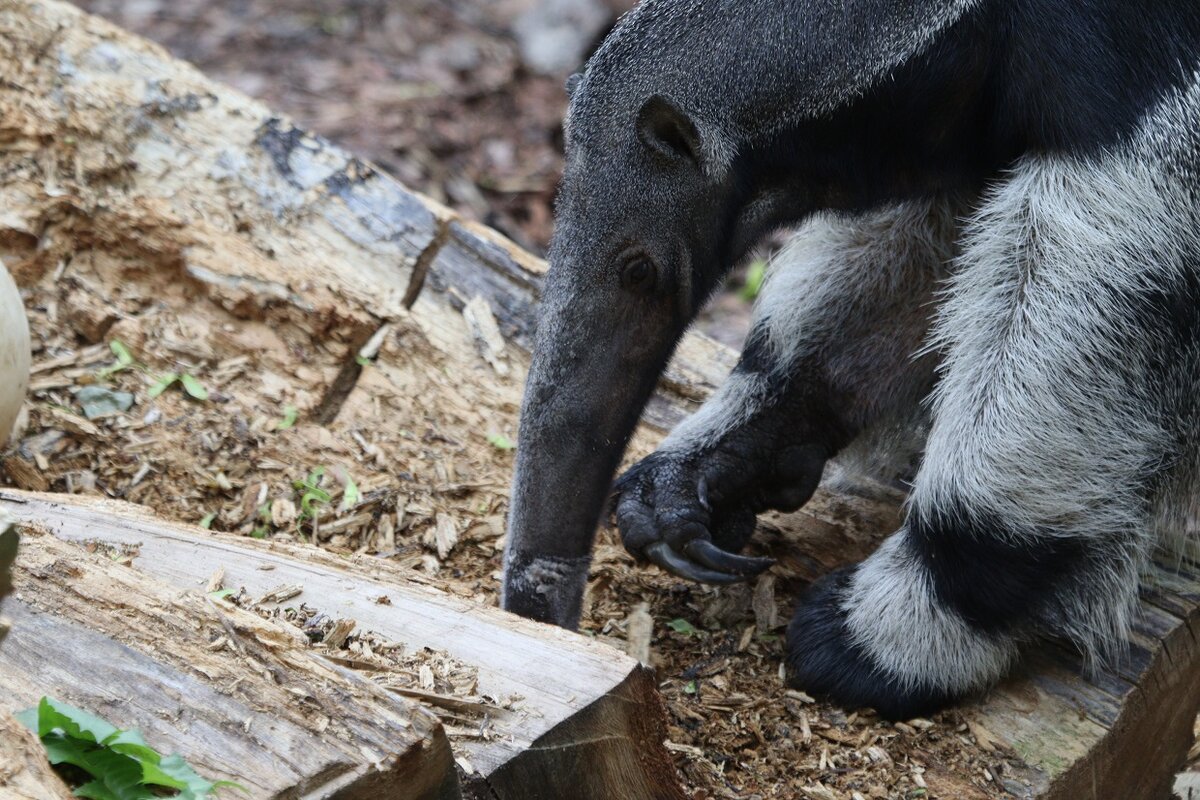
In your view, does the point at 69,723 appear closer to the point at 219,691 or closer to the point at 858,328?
the point at 219,691

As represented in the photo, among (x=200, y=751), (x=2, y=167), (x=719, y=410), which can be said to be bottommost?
(x=200, y=751)

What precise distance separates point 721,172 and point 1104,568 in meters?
1.49

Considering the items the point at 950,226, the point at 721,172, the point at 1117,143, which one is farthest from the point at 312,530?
the point at 1117,143

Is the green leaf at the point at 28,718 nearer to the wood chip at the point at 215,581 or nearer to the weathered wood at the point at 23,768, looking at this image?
the weathered wood at the point at 23,768

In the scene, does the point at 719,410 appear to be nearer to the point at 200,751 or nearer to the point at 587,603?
the point at 587,603

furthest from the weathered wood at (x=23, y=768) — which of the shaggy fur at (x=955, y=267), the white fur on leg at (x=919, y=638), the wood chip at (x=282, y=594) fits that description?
the white fur on leg at (x=919, y=638)

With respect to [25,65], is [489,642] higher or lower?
lower

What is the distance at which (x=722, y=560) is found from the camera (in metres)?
3.61

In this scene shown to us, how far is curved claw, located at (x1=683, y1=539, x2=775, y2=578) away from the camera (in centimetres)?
355

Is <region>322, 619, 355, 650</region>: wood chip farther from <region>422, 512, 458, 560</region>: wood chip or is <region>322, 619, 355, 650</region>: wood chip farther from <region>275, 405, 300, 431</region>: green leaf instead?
<region>275, 405, 300, 431</region>: green leaf

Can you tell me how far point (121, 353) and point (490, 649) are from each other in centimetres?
235

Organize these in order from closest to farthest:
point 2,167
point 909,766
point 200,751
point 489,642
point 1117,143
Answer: point 200,751, point 489,642, point 1117,143, point 909,766, point 2,167

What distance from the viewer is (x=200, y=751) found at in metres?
1.99

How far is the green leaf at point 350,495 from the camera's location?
3936 millimetres
